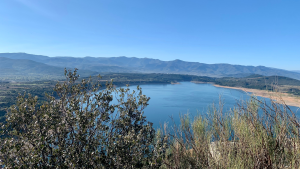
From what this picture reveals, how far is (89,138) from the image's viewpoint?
2.53 metres

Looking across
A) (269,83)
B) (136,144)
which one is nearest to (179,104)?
(269,83)

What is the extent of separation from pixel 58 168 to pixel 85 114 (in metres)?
0.73

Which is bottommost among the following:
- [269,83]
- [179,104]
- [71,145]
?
[179,104]

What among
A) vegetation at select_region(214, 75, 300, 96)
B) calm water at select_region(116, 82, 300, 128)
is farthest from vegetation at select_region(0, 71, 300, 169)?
vegetation at select_region(214, 75, 300, 96)

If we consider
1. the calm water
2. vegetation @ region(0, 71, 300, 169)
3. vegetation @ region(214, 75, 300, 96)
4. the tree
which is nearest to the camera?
vegetation @ region(0, 71, 300, 169)

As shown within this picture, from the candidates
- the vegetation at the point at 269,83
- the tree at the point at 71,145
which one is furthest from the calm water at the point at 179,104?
the vegetation at the point at 269,83

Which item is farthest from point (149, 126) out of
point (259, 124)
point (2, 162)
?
point (2, 162)

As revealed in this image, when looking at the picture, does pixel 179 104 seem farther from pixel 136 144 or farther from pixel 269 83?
pixel 136 144

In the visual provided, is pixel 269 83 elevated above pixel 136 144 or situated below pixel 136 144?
above

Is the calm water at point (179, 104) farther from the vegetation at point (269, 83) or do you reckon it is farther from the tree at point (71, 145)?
the vegetation at point (269, 83)

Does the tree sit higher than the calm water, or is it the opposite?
the tree

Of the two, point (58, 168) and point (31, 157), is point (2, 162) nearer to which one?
point (31, 157)

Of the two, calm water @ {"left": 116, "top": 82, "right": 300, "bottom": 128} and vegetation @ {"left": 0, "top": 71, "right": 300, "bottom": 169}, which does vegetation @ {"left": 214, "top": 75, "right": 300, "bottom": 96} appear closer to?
calm water @ {"left": 116, "top": 82, "right": 300, "bottom": 128}

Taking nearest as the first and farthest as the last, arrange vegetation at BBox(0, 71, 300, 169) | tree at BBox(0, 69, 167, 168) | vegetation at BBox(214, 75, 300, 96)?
vegetation at BBox(0, 71, 300, 169) < tree at BBox(0, 69, 167, 168) < vegetation at BBox(214, 75, 300, 96)
